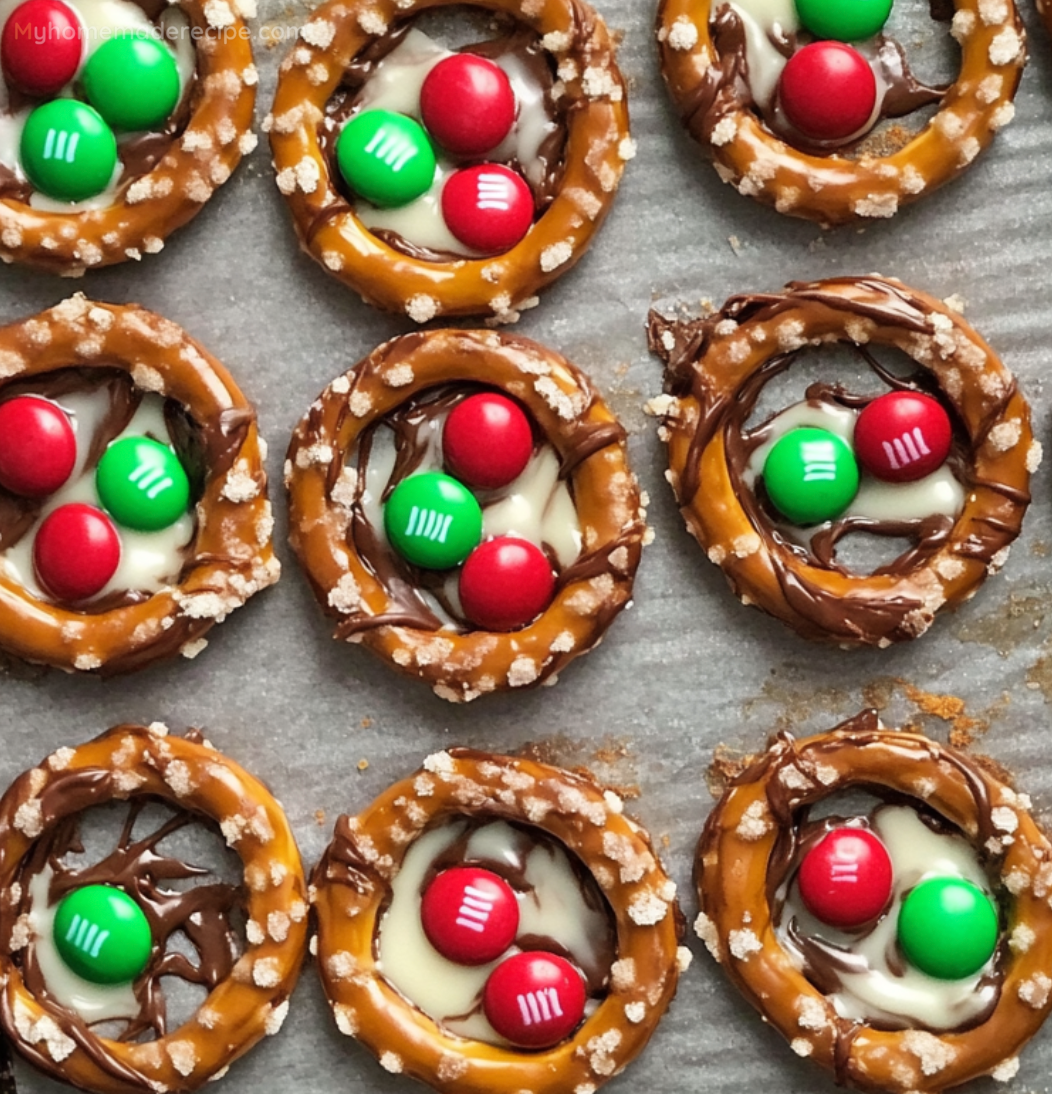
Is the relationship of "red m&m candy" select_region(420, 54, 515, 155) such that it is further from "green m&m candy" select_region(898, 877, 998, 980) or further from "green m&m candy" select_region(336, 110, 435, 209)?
"green m&m candy" select_region(898, 877, 998, 980)

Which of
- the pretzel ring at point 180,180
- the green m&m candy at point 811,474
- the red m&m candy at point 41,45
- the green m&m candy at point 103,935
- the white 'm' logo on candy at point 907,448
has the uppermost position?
the red m&m candy at point 41,45

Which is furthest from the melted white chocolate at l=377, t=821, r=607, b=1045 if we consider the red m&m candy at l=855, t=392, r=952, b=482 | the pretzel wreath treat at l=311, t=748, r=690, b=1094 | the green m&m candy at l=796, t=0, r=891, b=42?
the green m&m candy at l=796, t=0, r=891, b=42

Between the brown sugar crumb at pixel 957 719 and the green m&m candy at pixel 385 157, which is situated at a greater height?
the green m&m candy at pixel 385 157

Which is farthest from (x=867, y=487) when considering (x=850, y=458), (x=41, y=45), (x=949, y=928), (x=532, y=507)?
(x=41, y=45)

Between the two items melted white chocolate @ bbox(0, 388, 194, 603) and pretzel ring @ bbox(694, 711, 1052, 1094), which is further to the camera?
melted white chocolate @ bbox(0, 388, 194, 603)

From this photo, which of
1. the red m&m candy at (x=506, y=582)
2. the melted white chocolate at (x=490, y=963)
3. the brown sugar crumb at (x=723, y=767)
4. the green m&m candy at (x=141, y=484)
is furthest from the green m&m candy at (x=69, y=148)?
the brown sugar crumb at (x=723, y=767)

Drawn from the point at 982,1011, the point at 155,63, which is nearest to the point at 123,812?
the point at 155,63

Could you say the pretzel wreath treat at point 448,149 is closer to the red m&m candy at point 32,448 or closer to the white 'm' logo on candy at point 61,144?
the white 'm' logo on candy at point 61,144
